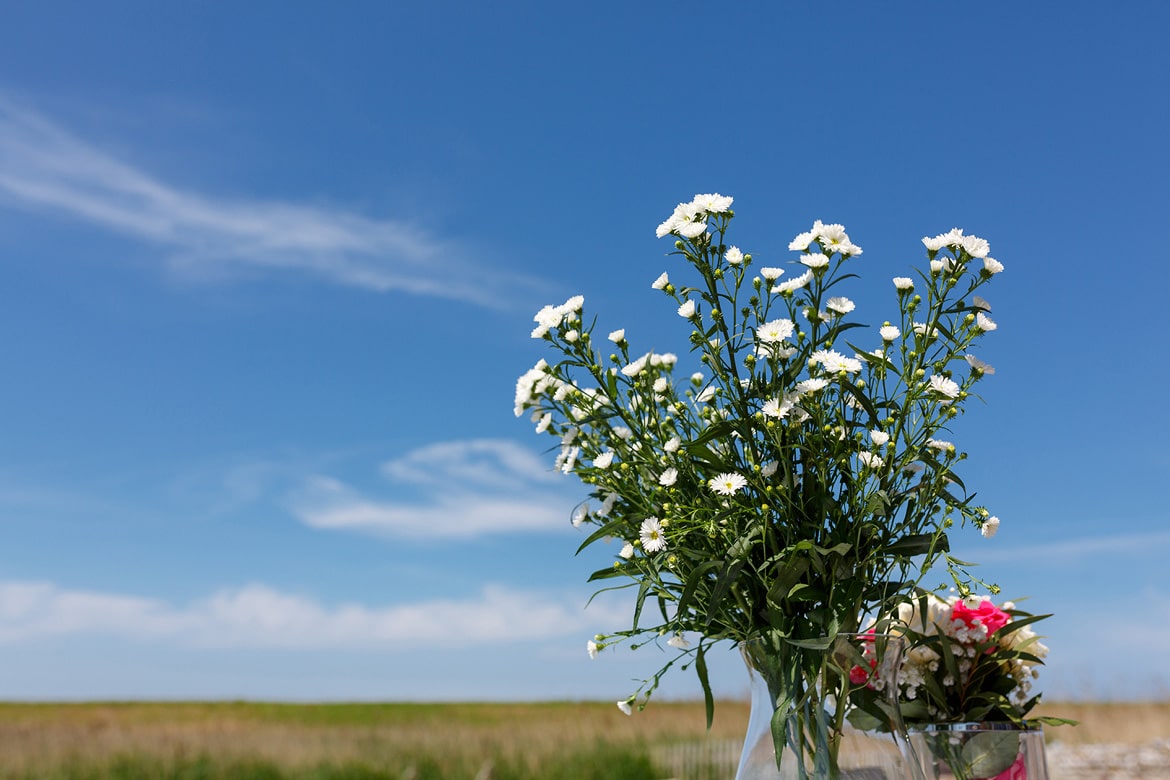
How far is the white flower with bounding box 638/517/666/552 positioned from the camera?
1642 mm

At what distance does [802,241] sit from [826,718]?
34.8 inches

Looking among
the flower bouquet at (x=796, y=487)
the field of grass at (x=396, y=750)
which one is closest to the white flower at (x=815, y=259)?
the flower bouquet at (x=796, y=487)

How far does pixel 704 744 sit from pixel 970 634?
340 centimetres

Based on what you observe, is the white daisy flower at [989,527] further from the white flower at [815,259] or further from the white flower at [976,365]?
the white flower at [815,259]

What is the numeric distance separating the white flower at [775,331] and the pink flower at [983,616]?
86 cm

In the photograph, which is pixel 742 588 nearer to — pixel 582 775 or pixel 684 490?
pixel 684 490

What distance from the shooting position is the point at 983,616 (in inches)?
80.4

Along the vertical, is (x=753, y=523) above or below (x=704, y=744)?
above

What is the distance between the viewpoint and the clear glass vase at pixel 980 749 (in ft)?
5.43

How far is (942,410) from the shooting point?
5.54ft

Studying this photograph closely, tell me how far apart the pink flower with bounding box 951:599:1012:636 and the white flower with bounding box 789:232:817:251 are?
3.07ft

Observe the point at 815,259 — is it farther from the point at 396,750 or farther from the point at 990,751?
the point at 396,750

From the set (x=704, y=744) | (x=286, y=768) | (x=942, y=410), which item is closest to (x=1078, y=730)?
(x=704, y=744)

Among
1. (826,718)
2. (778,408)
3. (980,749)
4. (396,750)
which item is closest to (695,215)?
(778,408)
